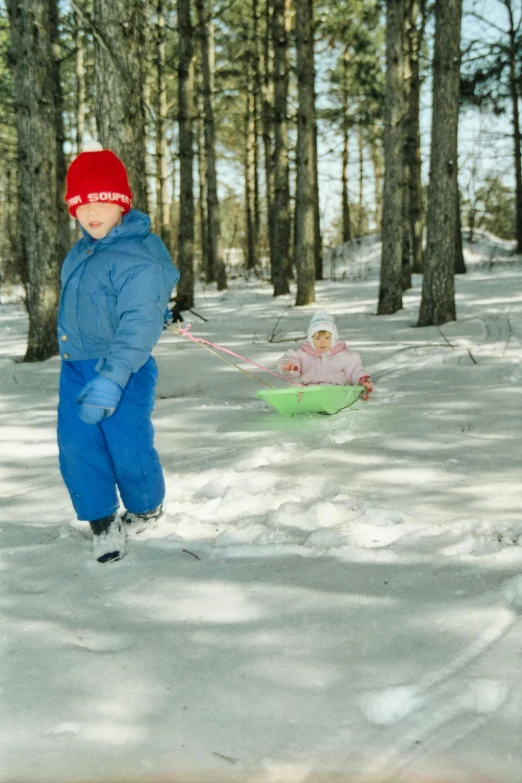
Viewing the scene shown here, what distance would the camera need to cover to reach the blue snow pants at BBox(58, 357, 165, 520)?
2.80 metres

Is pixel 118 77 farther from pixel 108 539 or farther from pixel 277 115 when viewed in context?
pixel 277 115

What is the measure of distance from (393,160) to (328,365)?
5.85 meters

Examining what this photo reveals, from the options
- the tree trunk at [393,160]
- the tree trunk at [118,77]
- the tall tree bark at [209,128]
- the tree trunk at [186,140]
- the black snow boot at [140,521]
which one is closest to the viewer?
the black snow boot at [140,521]

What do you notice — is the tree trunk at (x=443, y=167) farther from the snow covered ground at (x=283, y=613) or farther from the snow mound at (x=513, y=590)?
the snow mound at (x=513, y=590)

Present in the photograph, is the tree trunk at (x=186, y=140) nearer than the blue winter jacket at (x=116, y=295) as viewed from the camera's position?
No

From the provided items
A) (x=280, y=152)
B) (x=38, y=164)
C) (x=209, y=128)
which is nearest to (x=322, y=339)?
(x=38, y=164)

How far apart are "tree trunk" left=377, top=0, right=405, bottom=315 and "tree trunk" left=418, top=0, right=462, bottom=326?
1726 millimetres

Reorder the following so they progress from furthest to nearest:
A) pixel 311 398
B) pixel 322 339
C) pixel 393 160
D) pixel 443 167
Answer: pixel 393 160, pixel 443 167, pixel 322 339, pixel 311 398

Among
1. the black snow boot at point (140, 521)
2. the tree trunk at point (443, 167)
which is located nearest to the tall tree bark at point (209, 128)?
the tree trunk at point (443, 167)

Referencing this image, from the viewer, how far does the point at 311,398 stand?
182 inches

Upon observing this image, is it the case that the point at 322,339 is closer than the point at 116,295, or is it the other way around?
the point at 116,295

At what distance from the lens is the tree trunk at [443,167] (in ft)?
26.2

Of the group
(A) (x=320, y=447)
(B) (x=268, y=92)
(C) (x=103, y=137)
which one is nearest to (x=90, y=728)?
(A) (x=320, y=447)

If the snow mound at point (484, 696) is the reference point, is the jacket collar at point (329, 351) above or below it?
above
